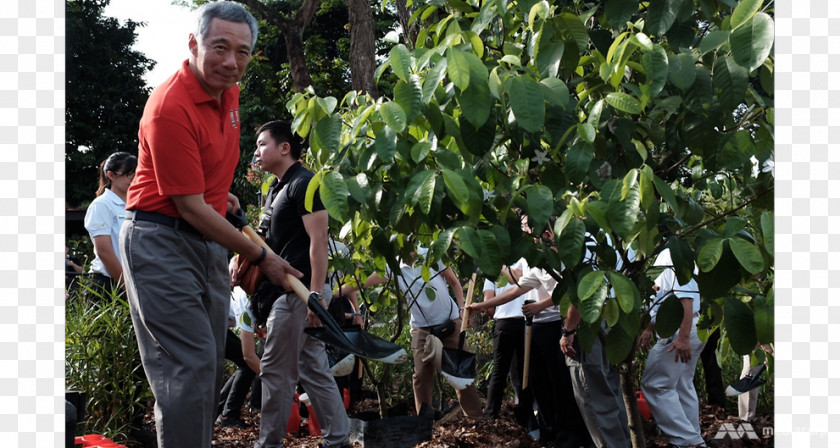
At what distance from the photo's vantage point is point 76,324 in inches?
218

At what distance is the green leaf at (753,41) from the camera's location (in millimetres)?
2151

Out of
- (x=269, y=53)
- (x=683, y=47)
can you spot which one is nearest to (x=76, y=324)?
(x=683, y=47)

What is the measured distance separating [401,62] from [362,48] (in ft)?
25.9

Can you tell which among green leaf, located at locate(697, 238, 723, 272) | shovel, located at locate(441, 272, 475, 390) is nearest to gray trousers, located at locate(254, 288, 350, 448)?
shovel, located at locate(441, 272, 475, 390)

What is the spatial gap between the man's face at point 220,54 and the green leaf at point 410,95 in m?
0.70

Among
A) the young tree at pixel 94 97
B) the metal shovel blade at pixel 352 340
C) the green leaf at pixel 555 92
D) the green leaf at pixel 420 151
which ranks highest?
the young tree at pixel 94 97

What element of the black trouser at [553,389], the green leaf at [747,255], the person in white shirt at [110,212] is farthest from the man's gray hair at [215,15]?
the black trouser at [553,389]

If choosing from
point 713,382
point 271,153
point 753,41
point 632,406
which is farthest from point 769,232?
point 713,382

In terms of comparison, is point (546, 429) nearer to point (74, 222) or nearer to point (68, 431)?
point (68, 431)

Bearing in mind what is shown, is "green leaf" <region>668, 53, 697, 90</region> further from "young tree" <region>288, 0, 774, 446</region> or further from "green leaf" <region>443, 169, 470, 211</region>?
"green leaf" <region>443, 169, 470, 211</region>

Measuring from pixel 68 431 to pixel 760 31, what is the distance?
2.20 meters

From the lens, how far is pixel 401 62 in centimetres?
269

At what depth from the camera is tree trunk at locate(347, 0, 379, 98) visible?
10.2 meters

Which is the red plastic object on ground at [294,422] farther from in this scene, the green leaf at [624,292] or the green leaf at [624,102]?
the green leaf at [624,102]
